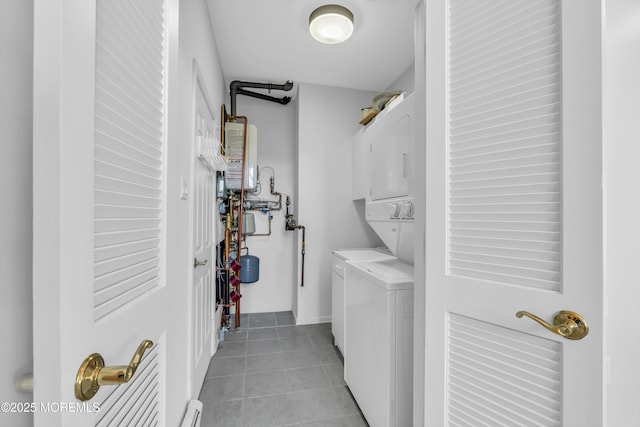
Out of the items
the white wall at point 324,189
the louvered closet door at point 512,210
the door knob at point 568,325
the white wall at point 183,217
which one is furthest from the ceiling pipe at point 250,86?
the door knob at point 568,325

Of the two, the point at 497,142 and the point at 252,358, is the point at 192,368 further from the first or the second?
the point at 497,142

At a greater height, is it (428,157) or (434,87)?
(434,87)

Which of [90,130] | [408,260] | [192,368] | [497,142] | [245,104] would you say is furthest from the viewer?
[245,104]

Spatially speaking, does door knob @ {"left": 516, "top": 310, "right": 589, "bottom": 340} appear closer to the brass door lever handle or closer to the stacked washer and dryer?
the stacked washer and dryer

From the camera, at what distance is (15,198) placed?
422 mm

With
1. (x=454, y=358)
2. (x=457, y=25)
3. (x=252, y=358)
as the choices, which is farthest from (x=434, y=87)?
(x=252, y=358)

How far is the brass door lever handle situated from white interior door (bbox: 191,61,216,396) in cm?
126

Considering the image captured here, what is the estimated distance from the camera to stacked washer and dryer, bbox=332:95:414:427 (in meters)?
1.33

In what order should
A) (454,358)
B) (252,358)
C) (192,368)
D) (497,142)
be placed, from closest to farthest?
(497,142) → (454,358) → (192,368) → (252,358)

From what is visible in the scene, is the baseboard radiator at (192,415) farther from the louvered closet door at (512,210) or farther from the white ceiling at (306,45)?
the white ceiling at (306,45)

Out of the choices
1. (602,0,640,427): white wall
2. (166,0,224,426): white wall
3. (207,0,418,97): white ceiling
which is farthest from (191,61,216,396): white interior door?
(602,0,640,427): white wall

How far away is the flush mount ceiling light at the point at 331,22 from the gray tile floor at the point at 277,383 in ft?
8.78

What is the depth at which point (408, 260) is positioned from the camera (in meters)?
2.00

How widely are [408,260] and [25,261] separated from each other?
1.97 metres
